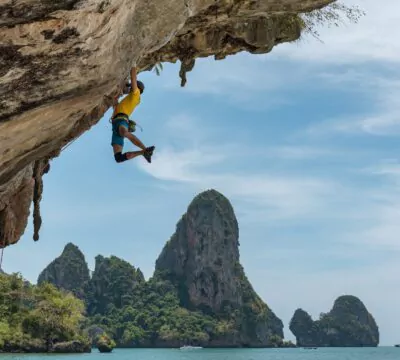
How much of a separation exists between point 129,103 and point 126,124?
0.33 metres

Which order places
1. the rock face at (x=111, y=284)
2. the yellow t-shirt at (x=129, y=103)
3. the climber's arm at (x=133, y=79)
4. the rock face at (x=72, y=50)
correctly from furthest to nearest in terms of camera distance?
1. the rock face at (x=111, y=284)
2. the yellow t-shirt at (x=129, y=103)
3. the climber's arm at (x=133, y=79)
4. the rock face at (x=72, y=50)

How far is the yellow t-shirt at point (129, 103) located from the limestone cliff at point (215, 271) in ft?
469

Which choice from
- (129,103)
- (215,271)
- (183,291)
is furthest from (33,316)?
(183,291)

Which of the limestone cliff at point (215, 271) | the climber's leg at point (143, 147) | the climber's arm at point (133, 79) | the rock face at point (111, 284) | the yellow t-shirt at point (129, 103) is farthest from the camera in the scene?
the rock face at point (111, 284)

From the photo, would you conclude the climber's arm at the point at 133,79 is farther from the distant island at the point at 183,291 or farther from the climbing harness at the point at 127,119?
the distant island at the point at 183,291

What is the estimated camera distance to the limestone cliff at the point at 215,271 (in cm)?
15162

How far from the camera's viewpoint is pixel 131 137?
371 inches

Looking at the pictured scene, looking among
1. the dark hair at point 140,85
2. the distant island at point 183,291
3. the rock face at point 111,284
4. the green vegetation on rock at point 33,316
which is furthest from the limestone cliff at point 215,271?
the dark hair at point 140,85

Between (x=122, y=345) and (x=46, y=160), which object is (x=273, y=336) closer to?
(x=122, y=345)

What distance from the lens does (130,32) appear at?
24.5 feet

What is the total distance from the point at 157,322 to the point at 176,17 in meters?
149

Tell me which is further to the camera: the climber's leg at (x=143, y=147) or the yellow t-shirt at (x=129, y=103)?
the climber's leg at (x=143, y=147)

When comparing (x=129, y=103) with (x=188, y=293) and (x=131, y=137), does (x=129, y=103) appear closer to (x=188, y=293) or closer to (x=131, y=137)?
(x=131, y=137)

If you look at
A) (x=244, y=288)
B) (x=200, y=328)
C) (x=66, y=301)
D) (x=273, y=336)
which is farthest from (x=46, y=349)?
(x=273, y=336)
